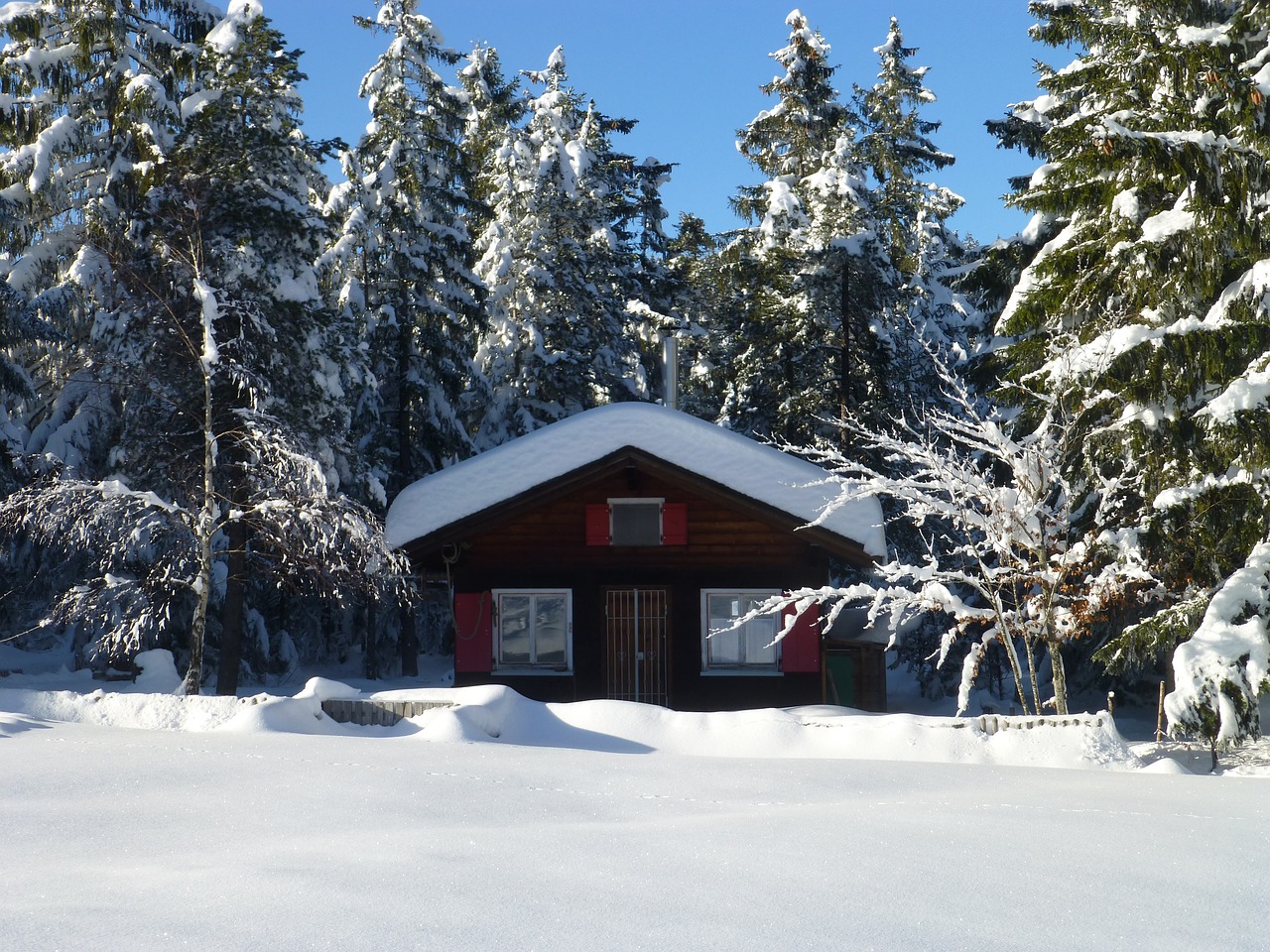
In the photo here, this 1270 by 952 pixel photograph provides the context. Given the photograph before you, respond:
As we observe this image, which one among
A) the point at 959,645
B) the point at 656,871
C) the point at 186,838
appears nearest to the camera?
the point at 656,871

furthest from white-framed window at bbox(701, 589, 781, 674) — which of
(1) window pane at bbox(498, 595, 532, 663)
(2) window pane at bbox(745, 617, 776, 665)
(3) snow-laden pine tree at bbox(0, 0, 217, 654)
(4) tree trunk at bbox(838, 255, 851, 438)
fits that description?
(3) snow-laden pine tree at bbox(0, 0, 217, 654)

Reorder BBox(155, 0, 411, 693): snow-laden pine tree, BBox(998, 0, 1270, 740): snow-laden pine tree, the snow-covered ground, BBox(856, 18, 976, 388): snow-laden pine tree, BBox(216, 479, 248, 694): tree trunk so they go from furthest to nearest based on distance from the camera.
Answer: BBox(856, 18, 976, 388): snow-laden pine tree, BBox(216, 479, 248, 694): tree trunk, BBox(155, 0, 411, 693): snow-laden pine tree, BBox(998, 0, 1270, 740): snow-laden pine tree, the snow-covered ground

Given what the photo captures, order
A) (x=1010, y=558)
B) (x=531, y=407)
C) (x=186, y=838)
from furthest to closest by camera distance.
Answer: (x=531, y=407), (x=1010, y=558), (x=186, y=838)

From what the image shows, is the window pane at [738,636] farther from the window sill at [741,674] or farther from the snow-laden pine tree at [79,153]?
the snow-laden pine tree at [79,153]

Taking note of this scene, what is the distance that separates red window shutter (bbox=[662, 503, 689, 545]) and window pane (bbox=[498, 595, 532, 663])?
96.1 inches

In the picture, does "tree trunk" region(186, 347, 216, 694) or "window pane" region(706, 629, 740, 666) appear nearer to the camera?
"tree trunk" region(186, 347, 216, 694)

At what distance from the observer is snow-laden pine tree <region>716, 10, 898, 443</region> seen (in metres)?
25.0

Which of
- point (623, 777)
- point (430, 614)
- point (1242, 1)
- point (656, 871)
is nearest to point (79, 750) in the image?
point (623, 777)

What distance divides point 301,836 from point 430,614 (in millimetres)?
23245

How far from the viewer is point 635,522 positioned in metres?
18.1

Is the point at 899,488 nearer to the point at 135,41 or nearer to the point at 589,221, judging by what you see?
the point at 135,41

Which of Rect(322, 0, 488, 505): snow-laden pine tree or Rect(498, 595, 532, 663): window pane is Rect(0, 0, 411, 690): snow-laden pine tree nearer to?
Rect(498, 595, 532, 663): window pane

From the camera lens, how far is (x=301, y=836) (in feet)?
22.0

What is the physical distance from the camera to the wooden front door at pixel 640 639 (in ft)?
59.2
